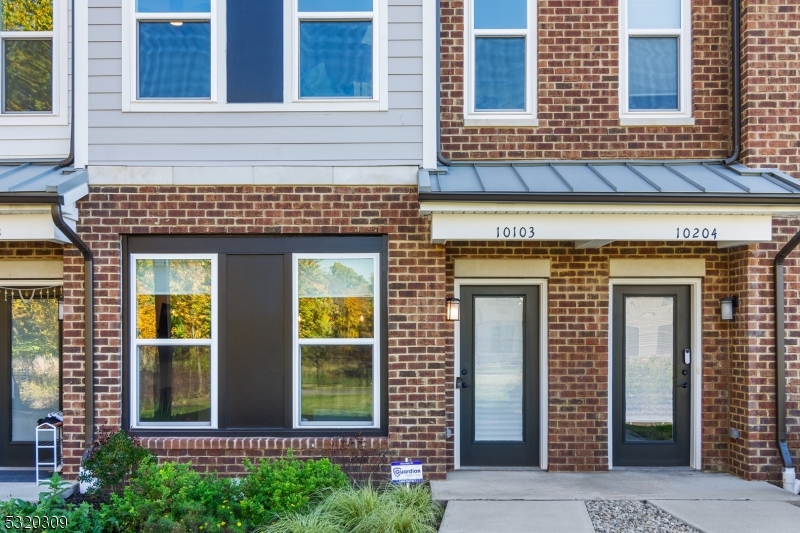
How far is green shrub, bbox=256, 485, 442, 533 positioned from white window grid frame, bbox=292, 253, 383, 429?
1143mm

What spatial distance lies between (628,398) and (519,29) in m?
4.48

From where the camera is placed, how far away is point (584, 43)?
7.54 metres

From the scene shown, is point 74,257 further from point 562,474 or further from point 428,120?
point 562,474

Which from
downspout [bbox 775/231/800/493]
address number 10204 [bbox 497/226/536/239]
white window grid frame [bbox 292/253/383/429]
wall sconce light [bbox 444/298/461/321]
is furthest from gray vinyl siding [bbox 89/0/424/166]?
downspout [bbox 775/231/800/493]

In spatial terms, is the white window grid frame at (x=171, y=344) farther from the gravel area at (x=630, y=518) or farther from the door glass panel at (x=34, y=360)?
the gravel area at (x=630, y=518)

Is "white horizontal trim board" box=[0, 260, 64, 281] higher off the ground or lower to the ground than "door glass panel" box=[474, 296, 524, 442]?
higher

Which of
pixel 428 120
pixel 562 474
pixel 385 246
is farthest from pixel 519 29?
pixel 562 474

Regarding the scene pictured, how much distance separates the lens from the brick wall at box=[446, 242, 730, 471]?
7.50 m

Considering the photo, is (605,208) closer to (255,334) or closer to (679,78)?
(679,78)

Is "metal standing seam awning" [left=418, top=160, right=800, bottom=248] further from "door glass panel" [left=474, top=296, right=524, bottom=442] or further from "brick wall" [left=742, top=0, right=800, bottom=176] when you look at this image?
"door glass panel" [left=474, top=296, right=524, bottom=442]

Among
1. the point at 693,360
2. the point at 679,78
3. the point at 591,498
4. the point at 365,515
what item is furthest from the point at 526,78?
the point at 365,515

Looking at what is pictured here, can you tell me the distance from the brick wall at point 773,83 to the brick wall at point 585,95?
0.33 meters

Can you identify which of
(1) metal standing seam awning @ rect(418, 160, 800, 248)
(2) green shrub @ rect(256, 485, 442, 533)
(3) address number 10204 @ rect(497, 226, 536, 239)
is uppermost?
(1) metal standing seam awning @ rect(418, 160, 800, 248)

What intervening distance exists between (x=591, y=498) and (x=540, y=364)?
1711 millimetres
